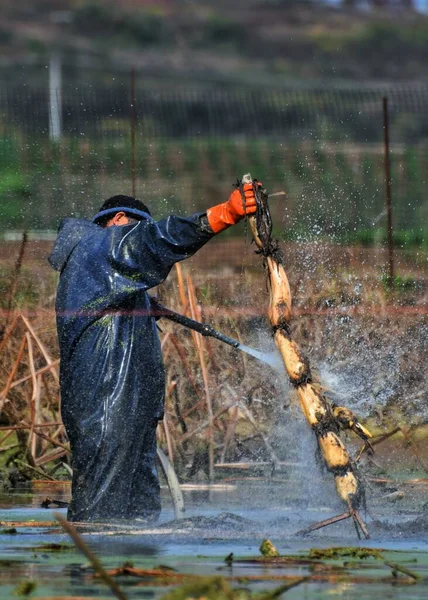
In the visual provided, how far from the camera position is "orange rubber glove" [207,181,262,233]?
29.8 ft

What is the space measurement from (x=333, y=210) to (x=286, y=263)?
2.58m

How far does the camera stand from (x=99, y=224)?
10.1 metres

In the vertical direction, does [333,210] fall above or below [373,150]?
below

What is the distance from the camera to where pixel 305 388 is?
958 cm

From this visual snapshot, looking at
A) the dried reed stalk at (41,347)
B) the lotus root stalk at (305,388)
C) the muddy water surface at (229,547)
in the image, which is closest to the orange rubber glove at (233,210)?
the lotus root stalk at (305,388)

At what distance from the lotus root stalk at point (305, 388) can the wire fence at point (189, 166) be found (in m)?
4.72

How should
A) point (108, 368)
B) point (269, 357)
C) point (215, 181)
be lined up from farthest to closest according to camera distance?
1. point (215, 181)
2. point (269, 357)
3. point (108, 368)

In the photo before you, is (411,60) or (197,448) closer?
(197,448)

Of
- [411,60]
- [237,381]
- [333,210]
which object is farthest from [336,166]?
[411,60]

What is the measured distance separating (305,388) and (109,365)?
0.98m

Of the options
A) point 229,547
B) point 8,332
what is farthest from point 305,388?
point 8,332

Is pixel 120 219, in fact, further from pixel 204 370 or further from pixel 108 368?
pixel 204 370

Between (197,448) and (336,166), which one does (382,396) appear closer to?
(197,448)

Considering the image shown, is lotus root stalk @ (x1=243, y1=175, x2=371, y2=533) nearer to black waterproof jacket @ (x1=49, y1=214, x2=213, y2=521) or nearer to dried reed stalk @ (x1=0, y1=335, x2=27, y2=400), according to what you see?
black waterproof jacket @ (x1=49, y1=214, x2=213, y2=521)
